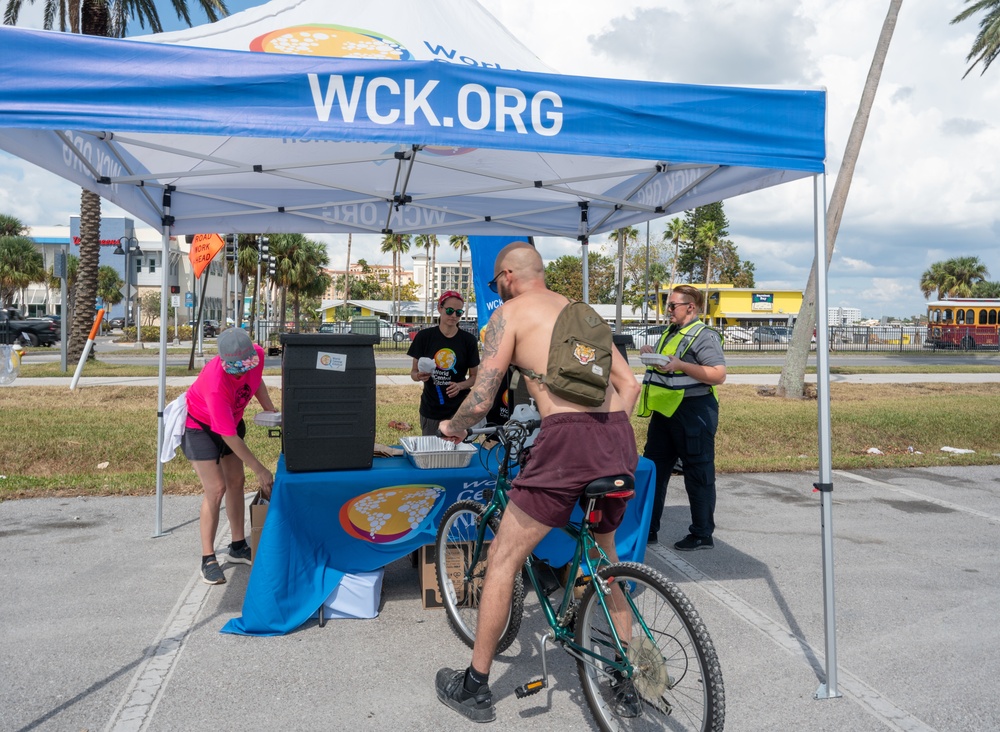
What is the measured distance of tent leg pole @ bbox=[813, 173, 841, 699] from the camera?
11.4 ft

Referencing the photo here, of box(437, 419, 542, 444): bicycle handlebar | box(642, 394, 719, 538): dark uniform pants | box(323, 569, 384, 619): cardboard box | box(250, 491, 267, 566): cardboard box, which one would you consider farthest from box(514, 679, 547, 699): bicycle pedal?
box(642, 394, 719, 538): dark uniform pants

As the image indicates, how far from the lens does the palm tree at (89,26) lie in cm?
1800

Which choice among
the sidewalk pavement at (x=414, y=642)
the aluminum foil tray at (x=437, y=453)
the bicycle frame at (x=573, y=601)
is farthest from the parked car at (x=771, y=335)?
the bicycle frame at (x=573, y=601)

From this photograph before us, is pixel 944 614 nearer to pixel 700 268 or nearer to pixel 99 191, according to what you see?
pixel 99 191

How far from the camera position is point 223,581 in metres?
4.80

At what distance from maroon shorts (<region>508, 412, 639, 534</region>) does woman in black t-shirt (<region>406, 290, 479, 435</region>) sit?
3069 millimetres

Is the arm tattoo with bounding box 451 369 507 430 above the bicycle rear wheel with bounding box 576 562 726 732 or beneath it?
above

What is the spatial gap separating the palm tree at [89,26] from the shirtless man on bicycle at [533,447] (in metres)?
18.6

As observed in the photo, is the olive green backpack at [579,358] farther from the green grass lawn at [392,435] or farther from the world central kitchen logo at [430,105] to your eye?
the green grass lawn at [392,435]

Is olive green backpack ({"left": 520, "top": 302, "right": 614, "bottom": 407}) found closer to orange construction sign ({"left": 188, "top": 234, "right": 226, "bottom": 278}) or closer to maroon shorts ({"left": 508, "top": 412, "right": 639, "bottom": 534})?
maroon shorts ({"left": 508, "top": 412, "right": 639, "bottom": 534})

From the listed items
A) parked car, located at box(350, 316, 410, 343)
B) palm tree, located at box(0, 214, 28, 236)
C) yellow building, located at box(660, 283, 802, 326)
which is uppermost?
palm tree, located at box(0, 214, 28, 236)

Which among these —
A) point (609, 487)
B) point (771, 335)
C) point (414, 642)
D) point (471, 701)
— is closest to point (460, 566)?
point (414, 642)

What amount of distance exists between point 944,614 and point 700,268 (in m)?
96.0

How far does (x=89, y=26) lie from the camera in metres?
18.0
